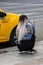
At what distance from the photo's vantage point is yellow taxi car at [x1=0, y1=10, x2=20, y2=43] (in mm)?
11695

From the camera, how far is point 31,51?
10.7 meters

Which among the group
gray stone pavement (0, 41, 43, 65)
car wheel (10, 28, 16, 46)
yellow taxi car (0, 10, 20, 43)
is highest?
yellow taxi car (0, 10, 20, 43)

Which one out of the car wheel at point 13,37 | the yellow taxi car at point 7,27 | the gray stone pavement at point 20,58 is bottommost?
the gray stone pavement at point 20,58

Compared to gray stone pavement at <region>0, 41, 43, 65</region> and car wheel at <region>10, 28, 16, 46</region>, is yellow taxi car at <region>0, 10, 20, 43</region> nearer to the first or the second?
car wheel at <region>10, 28, 16, 46</region>

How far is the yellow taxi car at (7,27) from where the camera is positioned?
11695 millimetres

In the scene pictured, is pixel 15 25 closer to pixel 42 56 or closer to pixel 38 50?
pixel 38 50

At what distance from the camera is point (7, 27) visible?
38.5 feet

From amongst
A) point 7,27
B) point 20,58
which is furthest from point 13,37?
point 20,58

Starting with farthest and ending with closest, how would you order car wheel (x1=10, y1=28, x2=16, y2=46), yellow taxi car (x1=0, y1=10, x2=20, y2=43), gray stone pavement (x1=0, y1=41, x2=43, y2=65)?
1. car wheel (x1=10, y1=28, x2=16, y2=46)
2. yellow taxi car (x1=0, y1=10, x2=20, y2=43)
3. gray stone pavement (x1=0, y1=41, x2=43, y2=65)

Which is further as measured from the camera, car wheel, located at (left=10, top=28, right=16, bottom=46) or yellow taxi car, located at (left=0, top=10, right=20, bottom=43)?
car wheel, located at (left=10, top=28, right=16, bottom=46)

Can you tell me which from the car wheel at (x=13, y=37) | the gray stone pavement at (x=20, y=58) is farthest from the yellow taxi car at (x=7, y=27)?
the gray stone pavement at (x=20, y=58)

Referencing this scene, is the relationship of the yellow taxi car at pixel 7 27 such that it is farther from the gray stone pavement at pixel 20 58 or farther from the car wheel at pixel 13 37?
the gray stone pavement at pixel 20 58

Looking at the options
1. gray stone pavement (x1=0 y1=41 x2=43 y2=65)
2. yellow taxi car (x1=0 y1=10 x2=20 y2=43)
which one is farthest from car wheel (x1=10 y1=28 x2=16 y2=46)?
gray stone pavement (x1=0 y1=41 x2=43 y2=65)

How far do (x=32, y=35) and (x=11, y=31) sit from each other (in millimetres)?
1446
